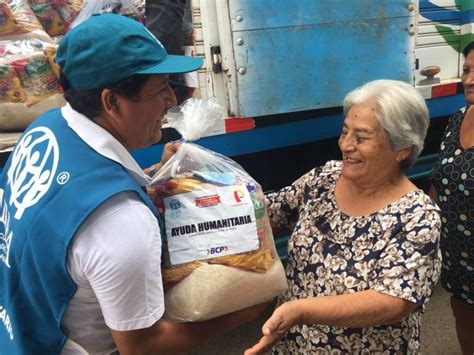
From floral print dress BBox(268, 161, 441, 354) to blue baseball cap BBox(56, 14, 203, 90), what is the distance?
31.8 inches

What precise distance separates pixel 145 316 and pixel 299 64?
1.37m

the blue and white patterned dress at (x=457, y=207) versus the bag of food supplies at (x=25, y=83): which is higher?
the bag of food supplies at (x=25, y=83)

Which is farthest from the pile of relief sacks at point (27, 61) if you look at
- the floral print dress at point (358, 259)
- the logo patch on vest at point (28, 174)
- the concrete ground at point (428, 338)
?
the concrete ground at point (428, 338)

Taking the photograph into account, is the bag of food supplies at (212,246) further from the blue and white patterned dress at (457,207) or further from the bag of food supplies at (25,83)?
the blue and white patterned dress at (457,207)

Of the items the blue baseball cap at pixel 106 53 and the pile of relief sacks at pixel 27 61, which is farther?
the pile of relief sacks at pixel 27 61

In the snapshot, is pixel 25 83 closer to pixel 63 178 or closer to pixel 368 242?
pixel 63 178

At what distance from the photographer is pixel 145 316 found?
40.5 inches

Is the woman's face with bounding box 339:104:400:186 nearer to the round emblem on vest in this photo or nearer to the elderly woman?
the elderly woman

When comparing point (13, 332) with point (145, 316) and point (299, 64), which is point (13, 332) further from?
point (299, 64)

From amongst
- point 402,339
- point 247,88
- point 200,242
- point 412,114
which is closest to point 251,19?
point 247,88

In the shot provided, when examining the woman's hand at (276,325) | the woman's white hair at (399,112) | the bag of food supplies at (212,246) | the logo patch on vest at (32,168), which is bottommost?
the woman's hand at (276,325)

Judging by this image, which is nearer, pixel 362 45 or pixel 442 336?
pixel 362 45

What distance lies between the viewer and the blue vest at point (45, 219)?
97cm

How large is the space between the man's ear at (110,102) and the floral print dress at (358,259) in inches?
32.1
